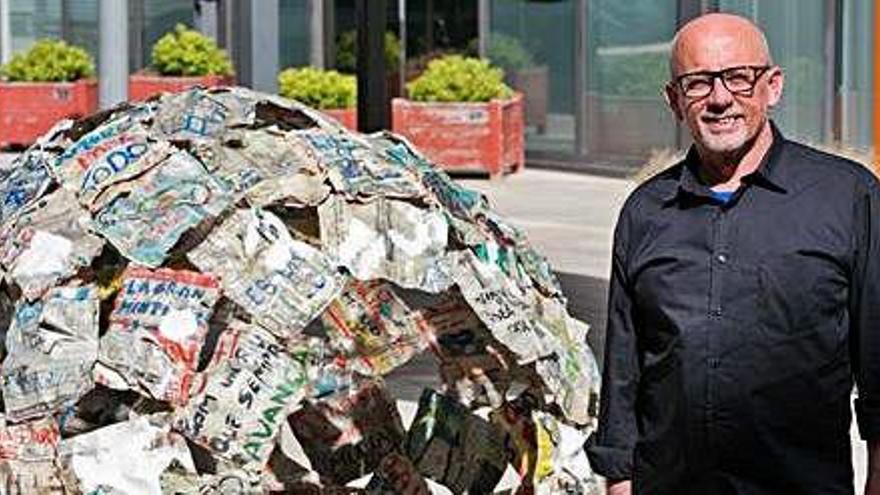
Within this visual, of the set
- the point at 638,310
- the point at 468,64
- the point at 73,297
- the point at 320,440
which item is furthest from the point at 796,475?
the point at 468,64

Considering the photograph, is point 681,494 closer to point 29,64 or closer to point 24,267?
point 24,267

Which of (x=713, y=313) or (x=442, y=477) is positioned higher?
(x=713, y=313)

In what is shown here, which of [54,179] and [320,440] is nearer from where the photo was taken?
[54,179]

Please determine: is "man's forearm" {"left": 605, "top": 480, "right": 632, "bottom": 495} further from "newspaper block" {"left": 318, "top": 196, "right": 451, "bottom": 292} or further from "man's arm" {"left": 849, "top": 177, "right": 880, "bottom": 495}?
"newspaper block" {"left": 318, "top": 196, "right": 451, "bottom": 292}

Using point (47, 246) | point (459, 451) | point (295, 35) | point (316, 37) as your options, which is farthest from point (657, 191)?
point (295, 35)

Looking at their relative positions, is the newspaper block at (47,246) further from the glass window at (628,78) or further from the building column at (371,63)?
the glass window at (628,78)

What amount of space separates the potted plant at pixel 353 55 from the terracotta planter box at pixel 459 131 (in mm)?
2656

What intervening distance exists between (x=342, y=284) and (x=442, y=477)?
0.95 m

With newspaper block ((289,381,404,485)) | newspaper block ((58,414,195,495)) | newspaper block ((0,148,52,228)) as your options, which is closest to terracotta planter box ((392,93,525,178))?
newspaper block ((289,381,404,485))

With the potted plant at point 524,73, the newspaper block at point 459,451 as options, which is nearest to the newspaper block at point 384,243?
the newspaper block at point 459,451

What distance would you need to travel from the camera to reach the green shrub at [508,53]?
22.0m

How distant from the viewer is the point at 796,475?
11.4 ft

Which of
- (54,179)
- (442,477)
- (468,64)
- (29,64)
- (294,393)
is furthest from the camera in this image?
(29,64)

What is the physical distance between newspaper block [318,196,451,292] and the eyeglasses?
1658mm
